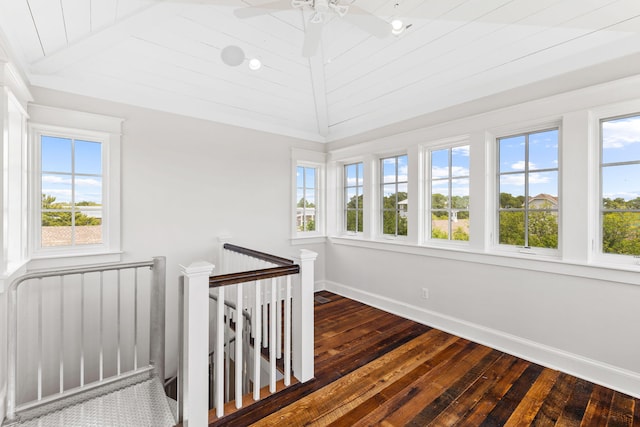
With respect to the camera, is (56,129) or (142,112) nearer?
(56,129)

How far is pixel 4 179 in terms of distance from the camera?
6.25 ft

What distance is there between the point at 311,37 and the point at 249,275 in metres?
1.72

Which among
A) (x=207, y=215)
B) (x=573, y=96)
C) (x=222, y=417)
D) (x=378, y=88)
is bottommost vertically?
(x=222, y=417)

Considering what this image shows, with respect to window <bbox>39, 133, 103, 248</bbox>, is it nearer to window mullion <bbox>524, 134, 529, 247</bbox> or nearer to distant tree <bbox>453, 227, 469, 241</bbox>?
distant tree <bbox>453, 227, 469, 241</bbox>

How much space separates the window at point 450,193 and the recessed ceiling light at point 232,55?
7.83ft

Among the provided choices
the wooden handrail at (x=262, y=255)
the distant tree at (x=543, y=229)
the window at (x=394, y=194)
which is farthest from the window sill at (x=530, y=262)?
the wooden handrail at (x=262, y=255)

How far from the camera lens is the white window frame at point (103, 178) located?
102 inches

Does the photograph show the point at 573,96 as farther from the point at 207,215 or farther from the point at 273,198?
the point at 207,215

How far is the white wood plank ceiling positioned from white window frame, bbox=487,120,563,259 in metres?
0.41

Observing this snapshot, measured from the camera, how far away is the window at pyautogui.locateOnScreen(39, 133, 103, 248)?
106 inches

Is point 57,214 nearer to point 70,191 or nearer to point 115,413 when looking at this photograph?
point 70,191

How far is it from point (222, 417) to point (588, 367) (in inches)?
111

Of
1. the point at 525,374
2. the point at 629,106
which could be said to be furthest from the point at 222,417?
the point at 629,106

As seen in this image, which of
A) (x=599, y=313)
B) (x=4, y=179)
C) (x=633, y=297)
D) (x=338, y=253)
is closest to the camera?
(x=4, y=179)
